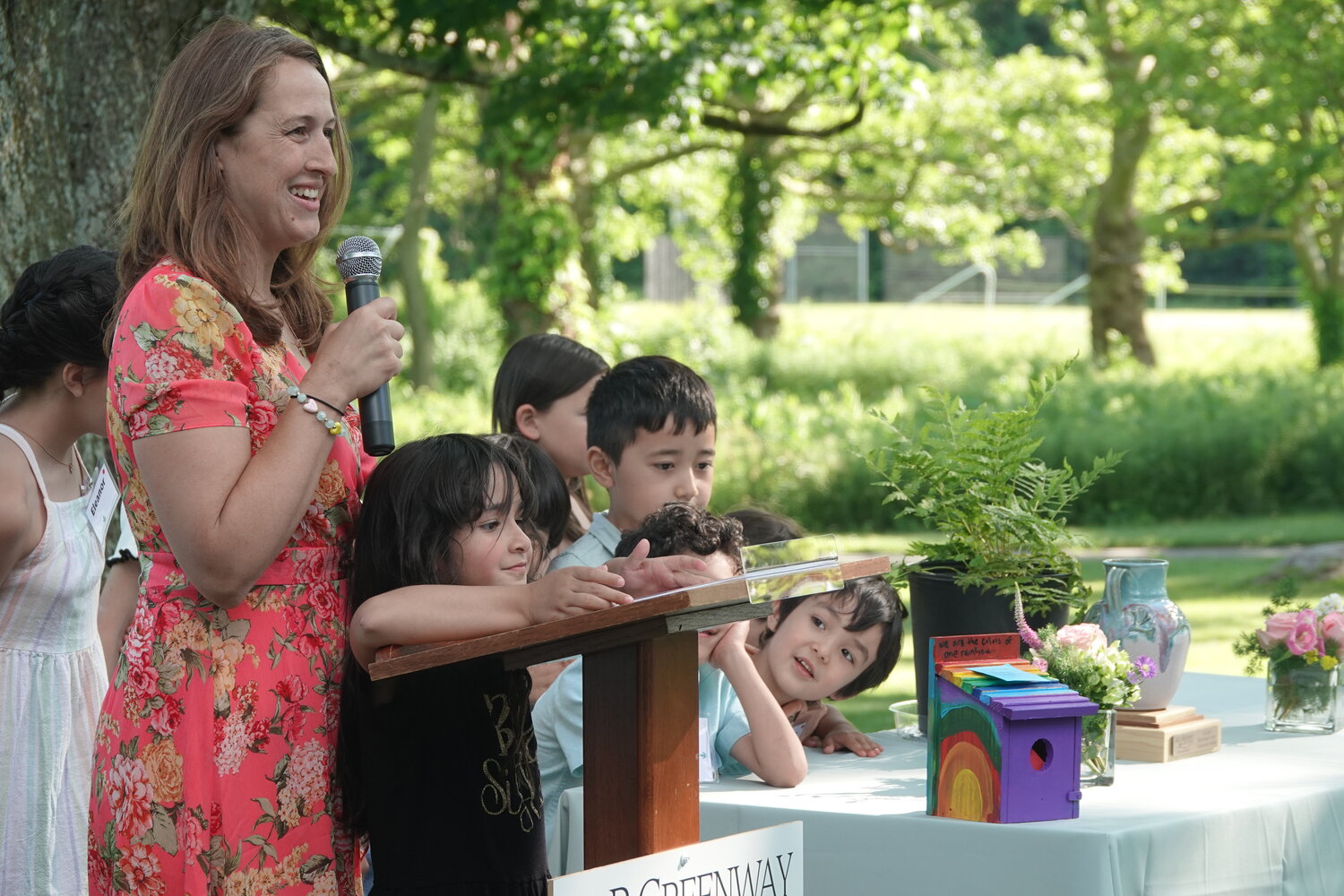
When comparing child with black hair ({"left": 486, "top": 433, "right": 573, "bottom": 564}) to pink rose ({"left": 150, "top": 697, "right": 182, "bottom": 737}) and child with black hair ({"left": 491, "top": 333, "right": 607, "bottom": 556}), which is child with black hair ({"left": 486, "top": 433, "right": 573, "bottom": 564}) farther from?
child with black hair ({"left": 491, "top": 333, "right": 607, "bottom": 556})

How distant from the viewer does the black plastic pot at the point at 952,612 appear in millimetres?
3059

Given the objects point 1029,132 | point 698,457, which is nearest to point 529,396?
point 698,457

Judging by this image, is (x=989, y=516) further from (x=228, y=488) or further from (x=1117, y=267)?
(x=1117, y=267)

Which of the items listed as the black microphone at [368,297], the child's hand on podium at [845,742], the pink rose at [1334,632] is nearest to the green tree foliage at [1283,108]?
the pink rose at [1334,632]

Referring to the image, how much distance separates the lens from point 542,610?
176 centimetres

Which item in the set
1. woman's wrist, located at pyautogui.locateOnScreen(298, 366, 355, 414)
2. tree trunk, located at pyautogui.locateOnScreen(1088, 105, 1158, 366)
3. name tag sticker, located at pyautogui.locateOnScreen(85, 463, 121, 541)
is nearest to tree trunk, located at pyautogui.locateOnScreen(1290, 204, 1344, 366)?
tree trunk, located at pyautogui.locateOnScreen(1088, 105, 1158, 366)

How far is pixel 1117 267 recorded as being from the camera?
19.4 m

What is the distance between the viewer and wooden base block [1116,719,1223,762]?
2934mm

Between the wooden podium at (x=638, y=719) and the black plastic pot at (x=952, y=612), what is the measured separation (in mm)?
1176

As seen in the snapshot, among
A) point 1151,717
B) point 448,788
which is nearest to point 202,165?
point 448,788

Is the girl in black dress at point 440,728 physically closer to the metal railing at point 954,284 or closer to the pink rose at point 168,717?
the pink rose at point 168,717

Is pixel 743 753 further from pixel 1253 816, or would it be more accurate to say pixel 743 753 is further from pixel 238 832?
pixel 238 832

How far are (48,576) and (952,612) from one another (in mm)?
1857

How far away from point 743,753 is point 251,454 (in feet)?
4.02
